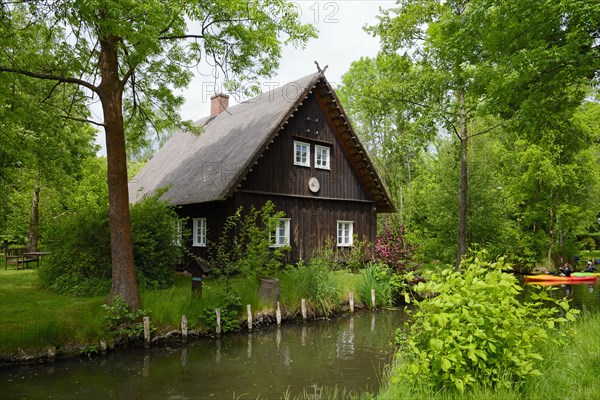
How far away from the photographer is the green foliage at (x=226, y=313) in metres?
11.1

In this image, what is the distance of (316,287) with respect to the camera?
13.3 meters

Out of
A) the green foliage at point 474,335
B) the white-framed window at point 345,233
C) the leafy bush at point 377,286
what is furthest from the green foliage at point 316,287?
the green foliage at point 474,335

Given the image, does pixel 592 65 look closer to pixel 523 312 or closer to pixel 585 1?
pixel 585 1

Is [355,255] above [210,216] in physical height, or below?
below

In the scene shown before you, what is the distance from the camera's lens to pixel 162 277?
1334 cm

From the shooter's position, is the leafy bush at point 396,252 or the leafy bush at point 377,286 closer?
the leafy bush at point 377,286

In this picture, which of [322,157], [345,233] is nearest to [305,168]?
[322,157]

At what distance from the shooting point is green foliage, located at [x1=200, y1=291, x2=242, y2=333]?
11102 millimetres

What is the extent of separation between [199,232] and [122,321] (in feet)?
25.5

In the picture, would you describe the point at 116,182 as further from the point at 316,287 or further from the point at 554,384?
the point at 554,384

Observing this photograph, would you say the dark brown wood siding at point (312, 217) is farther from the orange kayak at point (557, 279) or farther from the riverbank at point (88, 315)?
the orange kayak at point (557, 279)

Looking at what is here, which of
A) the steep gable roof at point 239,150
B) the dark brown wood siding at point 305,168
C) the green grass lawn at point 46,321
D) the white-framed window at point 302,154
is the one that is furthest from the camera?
the white-framed window at point 302,154

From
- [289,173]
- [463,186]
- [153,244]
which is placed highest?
[289,173]

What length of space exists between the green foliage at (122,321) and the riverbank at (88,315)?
10cm
